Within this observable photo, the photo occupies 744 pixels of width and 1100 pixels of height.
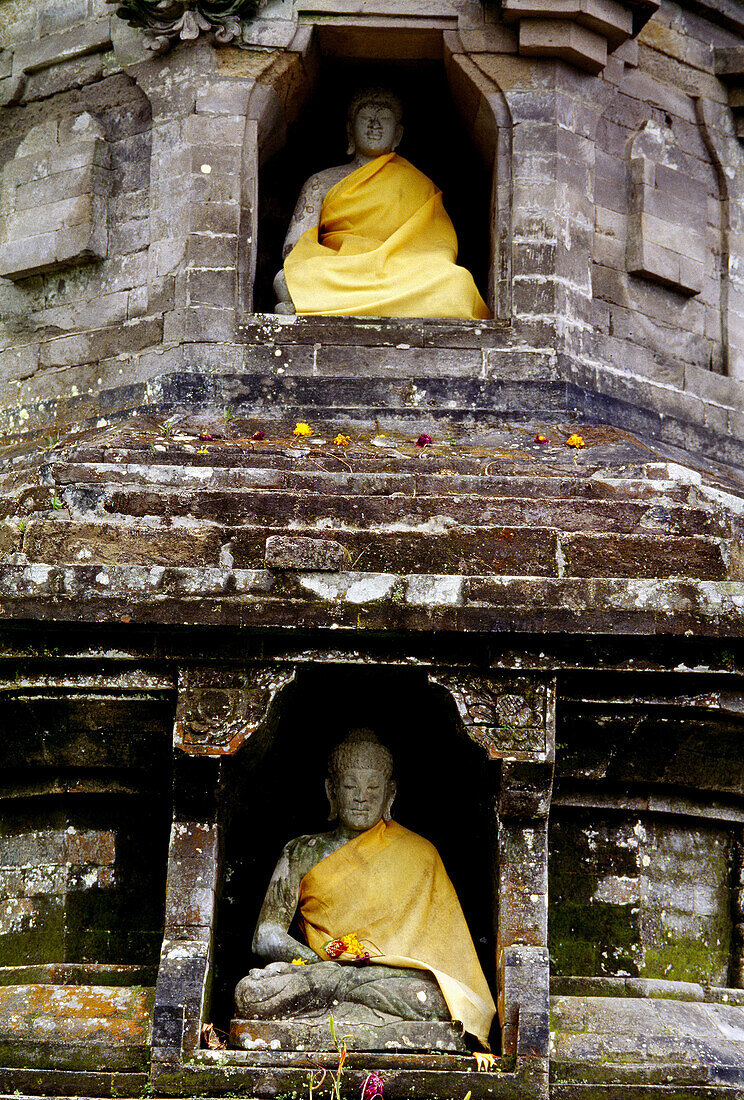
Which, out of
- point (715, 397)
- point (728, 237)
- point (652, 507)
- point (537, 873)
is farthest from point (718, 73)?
point (537, 873)

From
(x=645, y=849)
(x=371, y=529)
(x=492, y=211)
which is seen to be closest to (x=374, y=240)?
(x=492, y=211)

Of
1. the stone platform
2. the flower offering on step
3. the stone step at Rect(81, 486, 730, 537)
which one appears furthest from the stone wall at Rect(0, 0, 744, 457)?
the stone platform

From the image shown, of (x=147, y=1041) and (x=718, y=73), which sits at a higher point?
(x=718, y=73)

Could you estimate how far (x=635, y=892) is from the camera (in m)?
7.99

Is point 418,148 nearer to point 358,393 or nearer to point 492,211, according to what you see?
point 492,211

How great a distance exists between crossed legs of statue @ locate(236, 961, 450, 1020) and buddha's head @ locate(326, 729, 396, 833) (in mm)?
779

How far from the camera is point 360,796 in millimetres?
7852

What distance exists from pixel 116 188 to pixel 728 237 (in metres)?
3.72

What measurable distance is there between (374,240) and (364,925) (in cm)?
423

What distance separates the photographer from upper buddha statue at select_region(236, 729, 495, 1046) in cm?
722

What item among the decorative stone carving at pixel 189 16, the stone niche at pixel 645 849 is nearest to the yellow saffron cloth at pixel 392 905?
the stone niche at pixel 645 849

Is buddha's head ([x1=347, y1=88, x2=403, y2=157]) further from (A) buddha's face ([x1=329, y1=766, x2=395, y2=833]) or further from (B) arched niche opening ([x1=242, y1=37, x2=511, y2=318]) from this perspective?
(A) buddha's face ([x1=329, y1=766, x2=395, y2=833])

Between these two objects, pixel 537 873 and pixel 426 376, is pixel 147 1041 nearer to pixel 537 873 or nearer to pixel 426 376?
pixel 537 873

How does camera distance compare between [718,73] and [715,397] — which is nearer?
[715,397]
